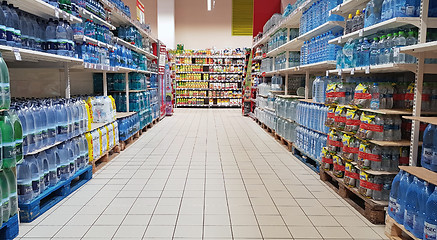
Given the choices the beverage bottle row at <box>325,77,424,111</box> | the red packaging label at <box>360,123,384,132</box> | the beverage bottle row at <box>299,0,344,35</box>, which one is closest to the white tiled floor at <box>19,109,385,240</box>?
the red packaging label at <box>360,123,384,132</box>

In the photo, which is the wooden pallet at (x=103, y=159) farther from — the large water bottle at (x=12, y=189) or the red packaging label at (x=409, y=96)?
the red packaging label at (x=409, y=96)

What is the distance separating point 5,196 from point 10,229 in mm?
287

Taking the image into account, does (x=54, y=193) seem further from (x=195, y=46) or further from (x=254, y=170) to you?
(x=195, y=46)

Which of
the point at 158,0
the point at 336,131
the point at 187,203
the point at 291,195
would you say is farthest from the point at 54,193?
the point at 158,0

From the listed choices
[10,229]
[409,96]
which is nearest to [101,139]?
[10,229]

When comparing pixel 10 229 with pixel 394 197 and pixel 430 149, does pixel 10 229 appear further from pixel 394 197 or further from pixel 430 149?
pixel 430 149

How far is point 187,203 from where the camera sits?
3506 mm

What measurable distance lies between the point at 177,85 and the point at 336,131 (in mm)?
12463

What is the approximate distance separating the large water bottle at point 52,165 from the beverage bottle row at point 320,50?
3689 mm

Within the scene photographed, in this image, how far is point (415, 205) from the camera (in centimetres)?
240

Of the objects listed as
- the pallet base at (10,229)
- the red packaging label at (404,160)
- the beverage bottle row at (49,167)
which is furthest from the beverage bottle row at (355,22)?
the pallet base at (10,229)

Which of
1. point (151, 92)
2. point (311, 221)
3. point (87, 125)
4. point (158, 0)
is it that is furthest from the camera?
point (158, 0)

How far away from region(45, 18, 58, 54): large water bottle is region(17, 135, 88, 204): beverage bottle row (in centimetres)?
107

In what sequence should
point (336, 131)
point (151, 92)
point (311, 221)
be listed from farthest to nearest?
1. point (151, 92)
2. point (336, 131)
3. point (311, 221)
